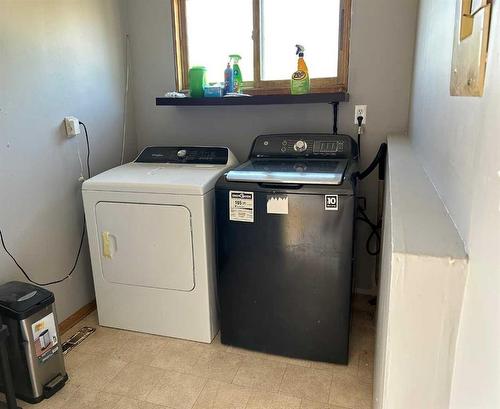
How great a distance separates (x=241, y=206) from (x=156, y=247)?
55cm

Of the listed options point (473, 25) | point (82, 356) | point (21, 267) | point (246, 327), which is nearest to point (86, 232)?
point (21, 267)

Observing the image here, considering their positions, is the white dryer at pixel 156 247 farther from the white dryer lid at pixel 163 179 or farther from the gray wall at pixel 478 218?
the gray wall at pixel 478 218

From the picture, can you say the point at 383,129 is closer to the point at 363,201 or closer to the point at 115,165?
→ the point at 363,201

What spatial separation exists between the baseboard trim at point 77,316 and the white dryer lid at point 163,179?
81 centimetres

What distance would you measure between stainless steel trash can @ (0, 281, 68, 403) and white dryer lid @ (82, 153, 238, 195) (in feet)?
2.07

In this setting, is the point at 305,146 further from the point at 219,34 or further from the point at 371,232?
the point at 219,34

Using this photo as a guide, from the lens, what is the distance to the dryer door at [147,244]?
6.64ft

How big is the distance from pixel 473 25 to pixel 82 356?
7.31ft

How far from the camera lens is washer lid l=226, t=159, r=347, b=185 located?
1817 mm

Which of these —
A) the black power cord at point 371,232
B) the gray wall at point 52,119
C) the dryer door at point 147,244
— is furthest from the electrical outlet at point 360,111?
the gray wall at point 52,119

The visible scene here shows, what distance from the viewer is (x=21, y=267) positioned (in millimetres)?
1985

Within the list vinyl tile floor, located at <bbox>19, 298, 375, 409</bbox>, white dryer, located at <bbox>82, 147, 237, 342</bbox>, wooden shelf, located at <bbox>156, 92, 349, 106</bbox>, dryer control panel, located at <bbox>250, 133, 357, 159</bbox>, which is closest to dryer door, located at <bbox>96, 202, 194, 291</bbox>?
white dryer, located at <bbox>82, 147, 237, 342</bbox>

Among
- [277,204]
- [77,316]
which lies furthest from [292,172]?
[77,316]

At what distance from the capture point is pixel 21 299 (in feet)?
5.61
